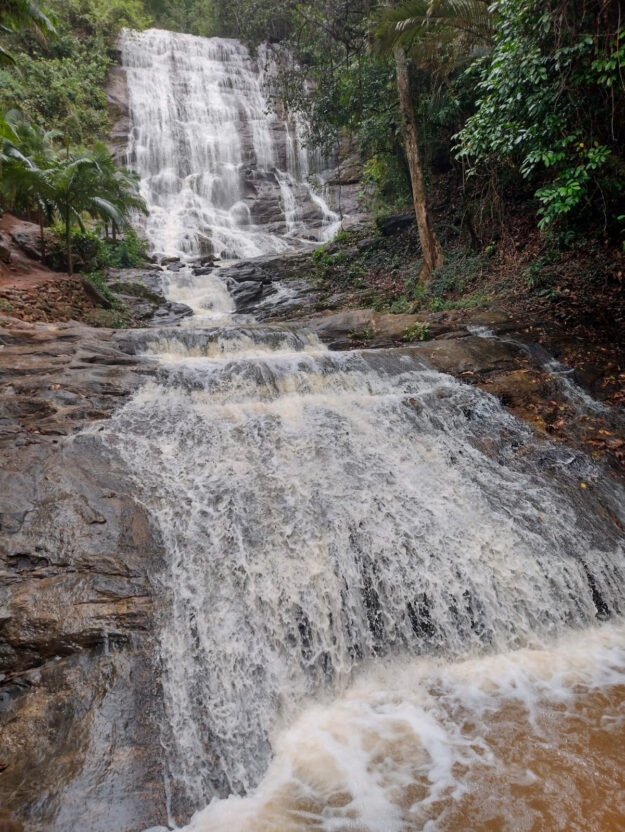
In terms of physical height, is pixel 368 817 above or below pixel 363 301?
below

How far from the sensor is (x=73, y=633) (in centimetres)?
302

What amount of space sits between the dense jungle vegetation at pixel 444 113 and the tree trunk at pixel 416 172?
28 mm

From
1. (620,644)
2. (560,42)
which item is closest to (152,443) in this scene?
(620,644)

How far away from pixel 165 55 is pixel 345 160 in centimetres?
1231

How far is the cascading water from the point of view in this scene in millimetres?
2543

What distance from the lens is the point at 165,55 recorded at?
24.8m

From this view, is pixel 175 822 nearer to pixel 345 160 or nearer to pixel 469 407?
pixel 469 407

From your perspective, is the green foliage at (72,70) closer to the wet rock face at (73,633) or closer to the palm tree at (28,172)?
the palm tree at (28,172)

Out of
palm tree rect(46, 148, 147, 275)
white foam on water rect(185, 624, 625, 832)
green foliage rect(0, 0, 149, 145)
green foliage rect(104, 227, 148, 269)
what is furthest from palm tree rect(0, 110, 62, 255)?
white foam on water rect(185, 624, 625, 832)

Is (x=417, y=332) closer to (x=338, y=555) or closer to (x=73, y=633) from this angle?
(x=338, y=555)

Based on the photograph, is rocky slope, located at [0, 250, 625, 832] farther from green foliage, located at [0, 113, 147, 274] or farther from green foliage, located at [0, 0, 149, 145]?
green foliage, located at [0, 0, 149, 145]

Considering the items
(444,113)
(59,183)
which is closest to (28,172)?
(59,183)

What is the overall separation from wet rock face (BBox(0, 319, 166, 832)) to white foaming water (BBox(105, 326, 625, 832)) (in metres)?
0.21

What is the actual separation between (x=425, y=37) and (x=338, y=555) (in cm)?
1083
